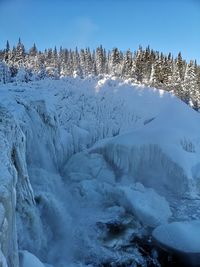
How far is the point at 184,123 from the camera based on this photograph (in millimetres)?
16328

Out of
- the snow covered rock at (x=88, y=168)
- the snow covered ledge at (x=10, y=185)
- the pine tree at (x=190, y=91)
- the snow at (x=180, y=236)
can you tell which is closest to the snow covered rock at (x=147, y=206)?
the snow at (x=180, y=236)

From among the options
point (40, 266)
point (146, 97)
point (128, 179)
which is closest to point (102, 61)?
point (146, 97)

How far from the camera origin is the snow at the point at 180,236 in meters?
10.1

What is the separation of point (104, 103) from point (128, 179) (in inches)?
185

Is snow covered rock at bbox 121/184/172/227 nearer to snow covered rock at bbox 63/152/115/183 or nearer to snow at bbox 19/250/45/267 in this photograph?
snow covered rock at bbox 63/152/115/183

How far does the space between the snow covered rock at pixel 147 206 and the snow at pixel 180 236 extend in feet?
2.33

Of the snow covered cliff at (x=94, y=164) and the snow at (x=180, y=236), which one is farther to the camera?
the snow at (x=180, y=236)

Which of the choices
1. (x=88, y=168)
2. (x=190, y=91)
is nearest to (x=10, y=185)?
(x=88, y=168)

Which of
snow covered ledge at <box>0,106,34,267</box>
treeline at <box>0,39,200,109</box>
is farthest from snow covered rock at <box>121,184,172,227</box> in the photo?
treeline at <box>0,39,200,109</box>

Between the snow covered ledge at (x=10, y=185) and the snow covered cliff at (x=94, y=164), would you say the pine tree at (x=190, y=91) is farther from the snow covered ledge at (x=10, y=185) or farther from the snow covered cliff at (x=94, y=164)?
the snow covered ledge at (x=10, y=185)

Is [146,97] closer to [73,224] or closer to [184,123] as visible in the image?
[184,123]

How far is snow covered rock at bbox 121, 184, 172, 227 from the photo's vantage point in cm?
1175

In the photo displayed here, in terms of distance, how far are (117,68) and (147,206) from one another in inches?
2023

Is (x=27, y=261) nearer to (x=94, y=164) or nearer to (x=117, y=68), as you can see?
(x=94, y=164)
